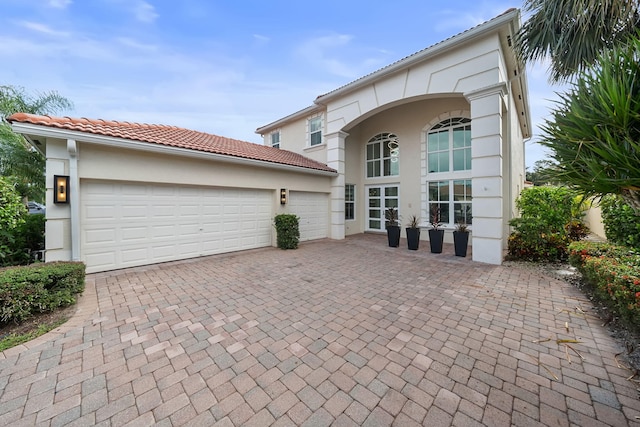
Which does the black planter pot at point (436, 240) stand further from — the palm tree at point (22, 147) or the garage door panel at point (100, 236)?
the palm tree at point (22, 147)

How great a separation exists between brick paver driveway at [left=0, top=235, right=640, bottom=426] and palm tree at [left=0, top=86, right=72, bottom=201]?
301 inches

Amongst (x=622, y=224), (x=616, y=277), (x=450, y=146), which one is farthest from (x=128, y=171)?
(x=622, y=224)

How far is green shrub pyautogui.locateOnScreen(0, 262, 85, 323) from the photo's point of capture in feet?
10.7

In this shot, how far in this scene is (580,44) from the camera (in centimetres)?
549

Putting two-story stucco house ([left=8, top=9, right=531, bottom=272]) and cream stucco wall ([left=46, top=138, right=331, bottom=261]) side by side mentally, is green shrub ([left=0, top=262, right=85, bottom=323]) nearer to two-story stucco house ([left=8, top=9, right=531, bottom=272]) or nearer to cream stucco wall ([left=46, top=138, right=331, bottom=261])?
cream stucco wall ([left=46, top=138, right=331, bottom=261])

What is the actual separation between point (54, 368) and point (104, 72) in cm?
1172

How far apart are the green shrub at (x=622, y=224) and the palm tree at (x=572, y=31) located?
11.2 feet

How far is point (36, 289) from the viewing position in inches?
138

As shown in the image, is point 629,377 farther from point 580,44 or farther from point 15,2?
point 15,2

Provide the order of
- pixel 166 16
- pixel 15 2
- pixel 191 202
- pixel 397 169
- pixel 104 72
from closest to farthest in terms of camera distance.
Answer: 1. pixel 15 2
2. pixel 191 202
3. pixel 166 16
4. pixel 104 72
5. pixel 397 169

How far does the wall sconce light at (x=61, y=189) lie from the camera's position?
5.26 m

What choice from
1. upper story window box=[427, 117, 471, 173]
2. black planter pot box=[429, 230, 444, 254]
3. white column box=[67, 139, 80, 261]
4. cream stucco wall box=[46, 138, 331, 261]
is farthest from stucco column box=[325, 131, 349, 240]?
white column box=[67, 139, 80, 261]

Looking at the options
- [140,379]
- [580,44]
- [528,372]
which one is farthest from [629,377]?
[580,44]

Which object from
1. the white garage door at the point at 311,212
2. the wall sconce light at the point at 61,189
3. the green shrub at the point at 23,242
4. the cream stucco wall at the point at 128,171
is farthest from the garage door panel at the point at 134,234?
the white garage door at the point at 311,212
